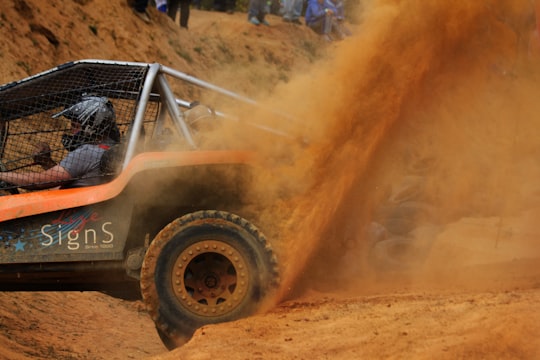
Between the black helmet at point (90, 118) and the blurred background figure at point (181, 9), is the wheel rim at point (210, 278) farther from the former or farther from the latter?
the blurred background figure at point (181, 9)

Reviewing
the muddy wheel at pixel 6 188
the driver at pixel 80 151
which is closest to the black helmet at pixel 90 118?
the driver at pixel 80 151

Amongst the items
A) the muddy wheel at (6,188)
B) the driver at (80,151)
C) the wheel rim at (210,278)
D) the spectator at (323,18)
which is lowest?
the wheel rim at (210,278)

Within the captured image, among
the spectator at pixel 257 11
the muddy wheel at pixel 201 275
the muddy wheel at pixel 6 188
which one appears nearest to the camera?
the muddy wheel at pixel 201 275

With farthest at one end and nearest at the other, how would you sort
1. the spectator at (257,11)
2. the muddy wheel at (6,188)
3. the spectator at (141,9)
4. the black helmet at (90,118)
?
1. the spectator at (257,11)
2. the spectator at (141,9)
3. the black helmet at (90,118)
4. the muddy wheel at (6,188)

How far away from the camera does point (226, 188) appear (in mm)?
5660

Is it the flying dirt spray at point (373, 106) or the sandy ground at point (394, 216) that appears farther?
the flying dirt spray at point (373, 106)

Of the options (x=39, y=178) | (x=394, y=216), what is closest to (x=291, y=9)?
(x=394, y=216)

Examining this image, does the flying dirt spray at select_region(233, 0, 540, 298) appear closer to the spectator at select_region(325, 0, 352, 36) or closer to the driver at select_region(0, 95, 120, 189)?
the driver at select_region(0, 95, 120, 189)

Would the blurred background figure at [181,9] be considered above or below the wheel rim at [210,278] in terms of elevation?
above

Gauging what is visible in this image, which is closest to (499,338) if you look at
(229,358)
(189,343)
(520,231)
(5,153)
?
(229,358)

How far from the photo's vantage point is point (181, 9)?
20719 millimetres

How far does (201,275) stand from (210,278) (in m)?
0.06

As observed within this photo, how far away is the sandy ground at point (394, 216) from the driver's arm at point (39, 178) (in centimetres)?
129

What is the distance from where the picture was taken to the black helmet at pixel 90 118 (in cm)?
566
